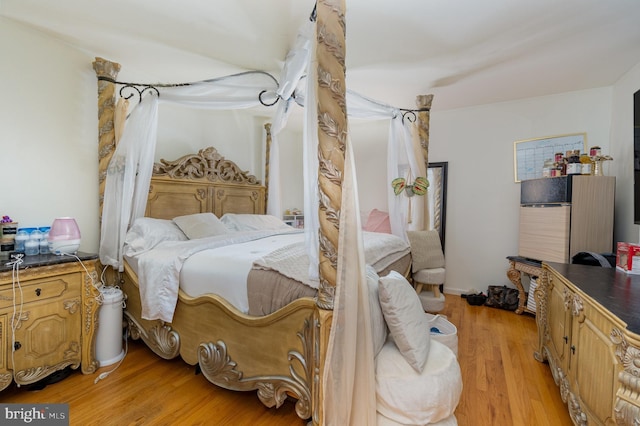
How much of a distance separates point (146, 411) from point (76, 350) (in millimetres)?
756

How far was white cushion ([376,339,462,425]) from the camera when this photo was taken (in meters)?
1.30

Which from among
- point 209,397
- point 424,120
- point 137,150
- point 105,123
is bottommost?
point 209,397

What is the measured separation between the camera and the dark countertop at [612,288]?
1170 millimetres

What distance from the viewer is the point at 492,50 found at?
2412 mm

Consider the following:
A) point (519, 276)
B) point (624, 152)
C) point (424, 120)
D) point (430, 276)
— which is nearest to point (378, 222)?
point (430, 276)

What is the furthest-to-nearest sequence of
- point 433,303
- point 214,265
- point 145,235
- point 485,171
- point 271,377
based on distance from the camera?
point 485,171
point 433,303
point 145,235
point 214,265
point 271,377

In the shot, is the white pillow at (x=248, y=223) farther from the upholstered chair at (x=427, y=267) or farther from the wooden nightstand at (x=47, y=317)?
the upholstered chair at (x=427, y=267)

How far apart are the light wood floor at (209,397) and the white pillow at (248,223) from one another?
4.54ft

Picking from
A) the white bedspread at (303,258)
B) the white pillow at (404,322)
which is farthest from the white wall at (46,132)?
the white pillow at (404,322)

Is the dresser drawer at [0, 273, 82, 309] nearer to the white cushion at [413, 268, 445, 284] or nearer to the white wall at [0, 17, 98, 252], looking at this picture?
the white wall at [0, 17, 98, 252]

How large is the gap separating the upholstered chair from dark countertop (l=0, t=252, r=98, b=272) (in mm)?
2834

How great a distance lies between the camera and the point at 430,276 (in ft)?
10.2

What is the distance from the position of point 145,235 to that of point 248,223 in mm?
1102

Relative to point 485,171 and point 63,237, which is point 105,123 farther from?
point 485,171
